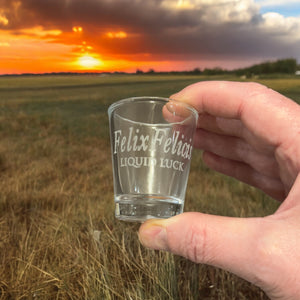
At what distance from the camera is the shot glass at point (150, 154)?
997mm

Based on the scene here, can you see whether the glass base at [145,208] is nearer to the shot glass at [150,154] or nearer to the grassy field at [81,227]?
the shot glass at [150,154]

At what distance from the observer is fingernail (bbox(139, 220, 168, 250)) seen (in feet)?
3.16

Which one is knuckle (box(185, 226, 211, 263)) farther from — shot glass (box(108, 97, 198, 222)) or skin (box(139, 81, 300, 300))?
shot glass (box(108, 97, 198, 222))

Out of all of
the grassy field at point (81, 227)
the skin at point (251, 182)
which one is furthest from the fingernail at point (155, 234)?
the grassy field at point (81, 227)

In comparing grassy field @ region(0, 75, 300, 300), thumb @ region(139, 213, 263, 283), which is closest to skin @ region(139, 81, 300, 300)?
thumb @ region(139, 213, 263, 283)

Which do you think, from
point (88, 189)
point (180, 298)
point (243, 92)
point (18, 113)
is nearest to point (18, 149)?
point (88, 189)

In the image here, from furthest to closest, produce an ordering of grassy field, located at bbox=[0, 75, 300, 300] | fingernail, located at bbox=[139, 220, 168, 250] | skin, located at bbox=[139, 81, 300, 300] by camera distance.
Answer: grassy field, located at bbox=[0, 75, 300, 300] → fingernail, located at bbox=[139, 220, 168, 250] → skin, located at bbox=[139, 81, 300, 300]

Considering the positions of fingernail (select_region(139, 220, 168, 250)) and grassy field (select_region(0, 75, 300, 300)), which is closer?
fingernail (select_region(139, 220, 168, 250))

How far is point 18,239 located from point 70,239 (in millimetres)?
369

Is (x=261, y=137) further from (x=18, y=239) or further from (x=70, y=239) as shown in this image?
(x=18, y=239)

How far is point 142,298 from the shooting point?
1365mm

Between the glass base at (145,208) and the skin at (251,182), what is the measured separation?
0.11 ft

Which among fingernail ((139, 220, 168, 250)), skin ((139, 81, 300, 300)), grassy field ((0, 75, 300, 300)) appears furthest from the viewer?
grassy field ((0, 75, 300, 300))

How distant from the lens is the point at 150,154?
3.28 feet
